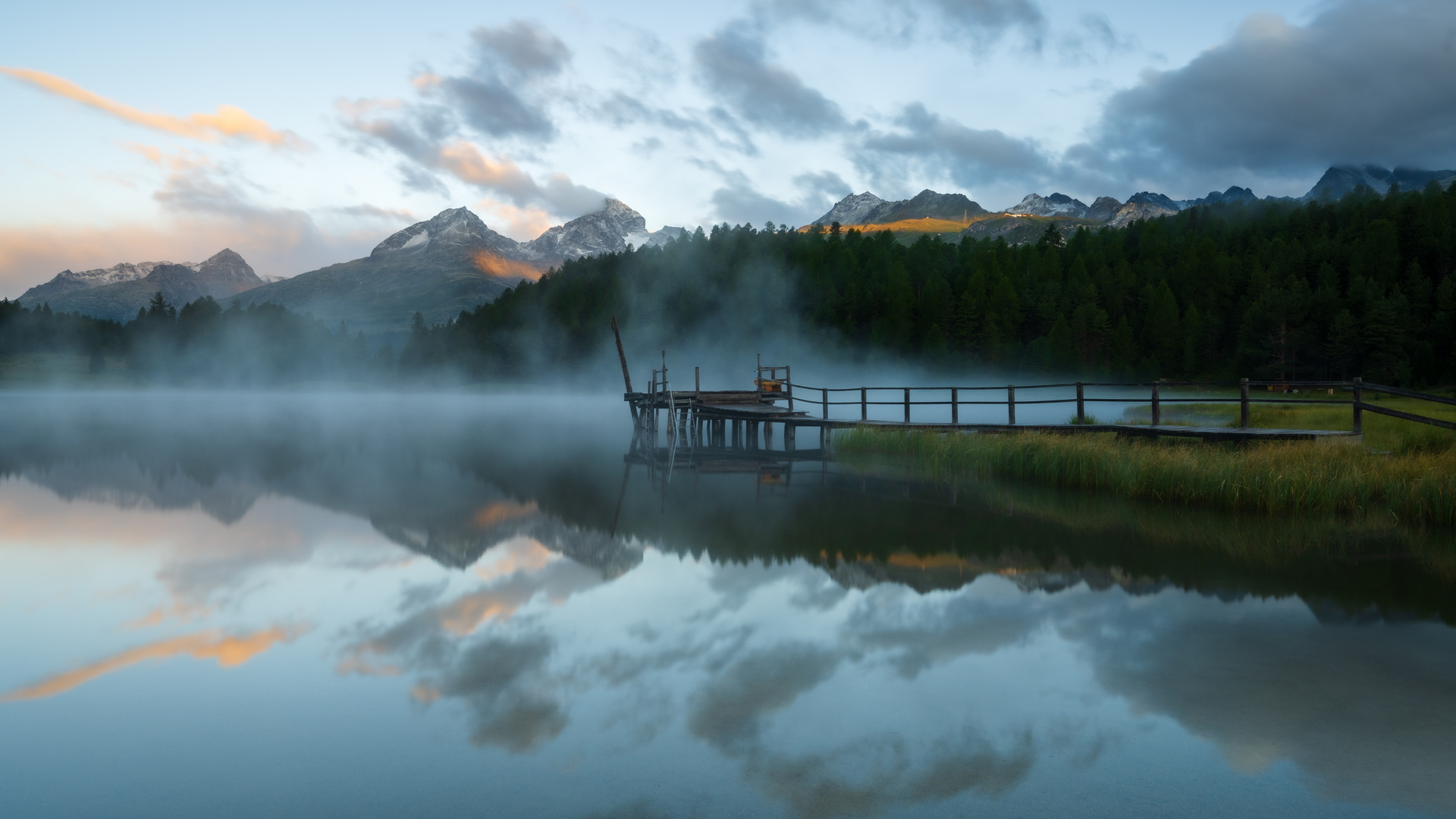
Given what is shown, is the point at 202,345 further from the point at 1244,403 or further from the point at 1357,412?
the point at 1357,412

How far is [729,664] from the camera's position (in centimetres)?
758

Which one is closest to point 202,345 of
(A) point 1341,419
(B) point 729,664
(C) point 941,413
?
(C) point 941,413

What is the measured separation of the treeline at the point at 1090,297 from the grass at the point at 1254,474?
75.9 m

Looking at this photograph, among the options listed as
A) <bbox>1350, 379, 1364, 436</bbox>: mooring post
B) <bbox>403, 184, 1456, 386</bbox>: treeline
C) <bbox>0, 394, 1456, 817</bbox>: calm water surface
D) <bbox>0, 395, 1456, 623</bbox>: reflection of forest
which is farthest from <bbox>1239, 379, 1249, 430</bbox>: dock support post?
<bbox>403, 184, 1456, 386</bbox>: treeline

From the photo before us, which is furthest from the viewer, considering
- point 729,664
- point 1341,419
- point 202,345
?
point 202,345

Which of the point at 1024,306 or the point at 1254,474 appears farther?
the point at 1024,306

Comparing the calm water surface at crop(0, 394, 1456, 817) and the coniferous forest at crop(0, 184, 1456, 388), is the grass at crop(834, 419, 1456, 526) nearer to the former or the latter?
the calm water surface at crop(0, 394, 1456, 817)

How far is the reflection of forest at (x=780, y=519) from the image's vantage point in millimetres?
10734

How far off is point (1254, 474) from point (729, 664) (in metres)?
12.2

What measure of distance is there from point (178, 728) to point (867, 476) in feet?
57.5

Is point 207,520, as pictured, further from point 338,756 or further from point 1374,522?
point 1374,522

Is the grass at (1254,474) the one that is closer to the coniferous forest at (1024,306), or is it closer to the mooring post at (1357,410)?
the mooring post at (1357,410)

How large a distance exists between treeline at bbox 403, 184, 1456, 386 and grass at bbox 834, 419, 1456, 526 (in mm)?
75922

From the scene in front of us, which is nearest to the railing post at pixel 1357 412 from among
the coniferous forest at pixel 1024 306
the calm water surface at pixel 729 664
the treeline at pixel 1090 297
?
the calm water surface at pixel 729 664
